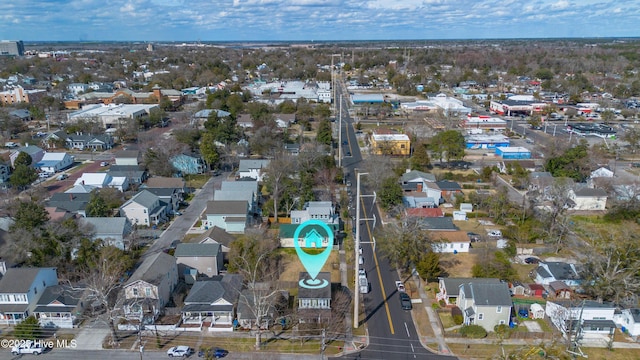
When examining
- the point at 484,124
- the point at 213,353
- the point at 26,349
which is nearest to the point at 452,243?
the point at 213,353

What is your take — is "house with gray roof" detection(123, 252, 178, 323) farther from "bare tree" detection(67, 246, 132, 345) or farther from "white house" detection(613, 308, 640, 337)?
"white house" detection(613, 308, 640, 337)

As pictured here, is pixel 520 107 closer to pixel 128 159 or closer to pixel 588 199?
pixel 588 199

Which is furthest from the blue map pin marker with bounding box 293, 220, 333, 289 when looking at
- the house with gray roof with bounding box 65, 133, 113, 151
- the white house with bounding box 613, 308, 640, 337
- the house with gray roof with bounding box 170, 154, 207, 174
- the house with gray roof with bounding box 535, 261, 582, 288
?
the house with gray roof with bounding box 65, 133, 113, 151

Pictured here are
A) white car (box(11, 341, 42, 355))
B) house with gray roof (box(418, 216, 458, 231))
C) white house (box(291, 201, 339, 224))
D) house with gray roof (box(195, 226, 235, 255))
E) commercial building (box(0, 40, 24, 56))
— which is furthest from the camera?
commercial building (box(0, 40, 24, 56))

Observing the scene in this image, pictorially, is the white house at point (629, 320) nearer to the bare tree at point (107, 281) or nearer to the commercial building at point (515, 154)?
the bare tree at point (107, 281)

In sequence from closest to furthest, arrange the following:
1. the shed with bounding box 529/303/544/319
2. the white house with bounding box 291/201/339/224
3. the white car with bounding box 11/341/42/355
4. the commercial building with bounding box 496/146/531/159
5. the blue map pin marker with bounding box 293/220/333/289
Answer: the white car with bounding box 11/341/42/355
the shed with bounding box 529/303/544/319
the blue map pin marker with bounding box 293/220/333/289
the white house with bounding box 291/201/339/224
the commercial building with bounding box 496/146/531/159
